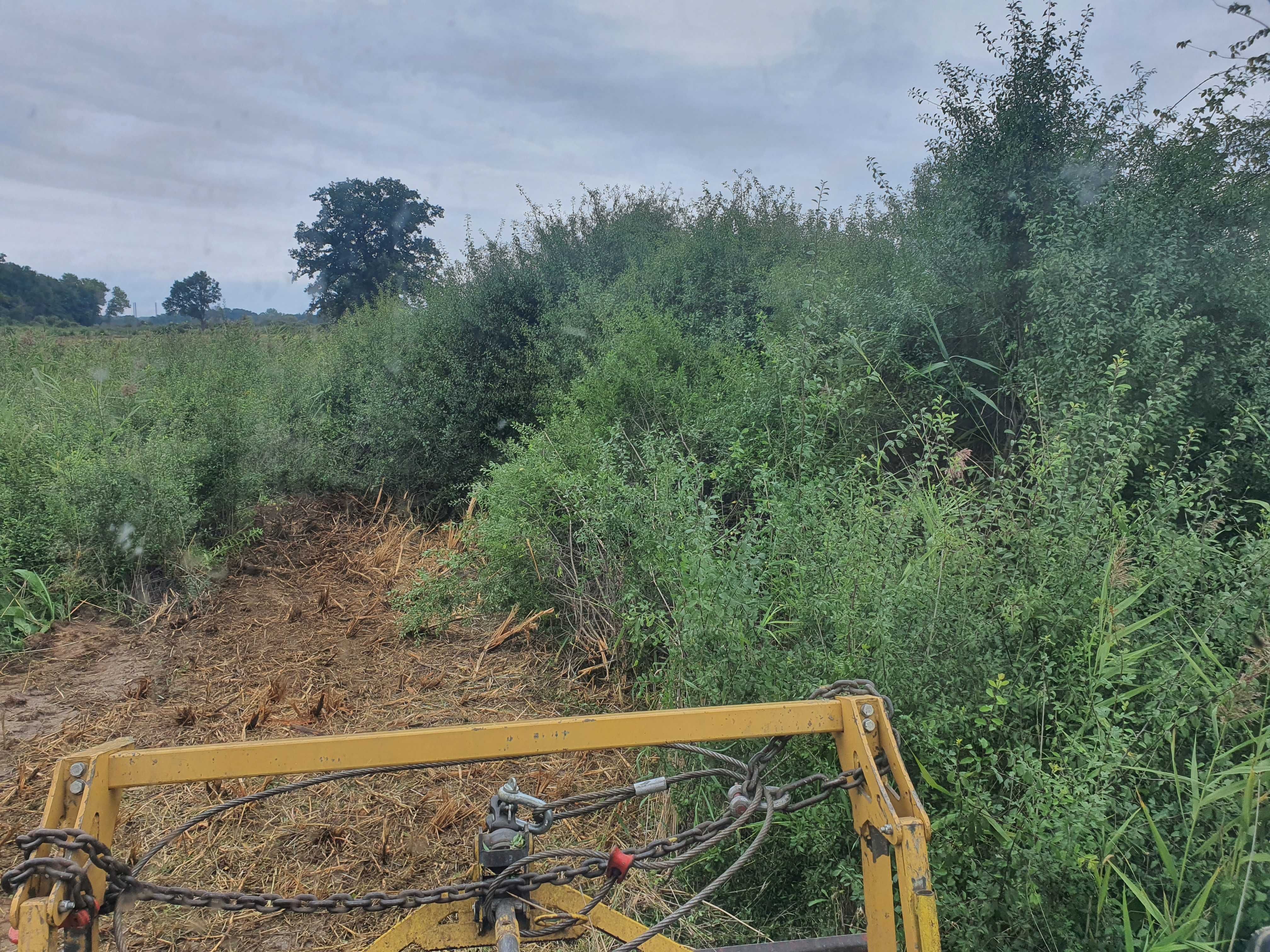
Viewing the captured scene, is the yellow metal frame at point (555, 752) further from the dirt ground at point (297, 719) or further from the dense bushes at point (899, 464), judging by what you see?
the dirt ground at point (297, 719)

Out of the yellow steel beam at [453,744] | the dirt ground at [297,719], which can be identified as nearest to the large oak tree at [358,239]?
the dirt ground at [297,719]

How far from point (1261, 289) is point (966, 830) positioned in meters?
4.53

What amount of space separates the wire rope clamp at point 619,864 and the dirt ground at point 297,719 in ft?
3.65

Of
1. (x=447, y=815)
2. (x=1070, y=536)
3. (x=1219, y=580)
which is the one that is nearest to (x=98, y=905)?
(x=447, y=815)

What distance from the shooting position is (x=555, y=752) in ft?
6.40

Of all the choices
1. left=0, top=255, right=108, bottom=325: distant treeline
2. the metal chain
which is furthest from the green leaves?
left=0, top=255, right=108, bottom=325: distant treeline

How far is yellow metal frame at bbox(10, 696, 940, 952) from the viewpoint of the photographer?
5.74 feet

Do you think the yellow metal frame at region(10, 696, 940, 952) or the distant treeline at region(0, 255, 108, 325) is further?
the distant treeline at region(0, 255, 108, 325)

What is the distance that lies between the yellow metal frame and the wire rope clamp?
24 cm

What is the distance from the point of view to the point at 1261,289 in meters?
5.02

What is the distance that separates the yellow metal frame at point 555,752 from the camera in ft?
5.74

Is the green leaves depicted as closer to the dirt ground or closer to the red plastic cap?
the dirt ground

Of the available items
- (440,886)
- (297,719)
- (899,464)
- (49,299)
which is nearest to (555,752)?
(440,886)

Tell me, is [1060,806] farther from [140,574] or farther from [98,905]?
[140,574]
